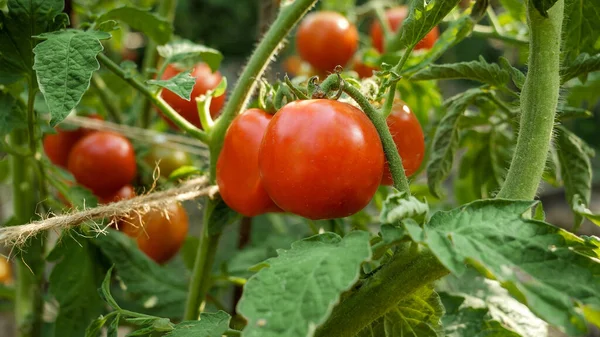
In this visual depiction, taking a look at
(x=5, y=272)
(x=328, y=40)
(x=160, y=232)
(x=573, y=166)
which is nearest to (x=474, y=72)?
(x=573, y=166)

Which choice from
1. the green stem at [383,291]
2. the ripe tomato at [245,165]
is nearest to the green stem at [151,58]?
the ripe tomato at [245,165]

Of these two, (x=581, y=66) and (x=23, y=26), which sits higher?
(x=581, y=66)

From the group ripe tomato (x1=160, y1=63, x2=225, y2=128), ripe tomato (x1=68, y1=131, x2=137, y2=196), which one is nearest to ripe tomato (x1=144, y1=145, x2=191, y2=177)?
ripe tomato (x1=68, y1=131, x2=137, y2=196)

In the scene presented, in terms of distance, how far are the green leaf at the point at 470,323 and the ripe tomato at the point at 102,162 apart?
66 cm

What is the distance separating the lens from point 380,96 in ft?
2.50

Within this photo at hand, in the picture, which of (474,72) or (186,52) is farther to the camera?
(186,52)

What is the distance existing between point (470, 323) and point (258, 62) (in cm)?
46

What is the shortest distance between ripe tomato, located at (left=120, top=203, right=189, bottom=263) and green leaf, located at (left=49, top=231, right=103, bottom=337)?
16 cm

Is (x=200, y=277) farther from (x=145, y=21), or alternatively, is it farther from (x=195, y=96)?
(x=145, y=21)

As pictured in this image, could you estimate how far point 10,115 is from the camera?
0.92 m

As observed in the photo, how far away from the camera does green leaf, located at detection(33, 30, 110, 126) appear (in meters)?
0.66

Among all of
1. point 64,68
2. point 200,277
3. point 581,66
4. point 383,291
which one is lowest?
point 200,277

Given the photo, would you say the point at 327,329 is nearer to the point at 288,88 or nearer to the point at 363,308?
the point at 363,308

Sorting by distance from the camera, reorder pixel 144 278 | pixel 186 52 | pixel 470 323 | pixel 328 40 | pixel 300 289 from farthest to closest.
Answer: pixel 328 40
pixel 144 278
pixel 186 52
pixel 470 323
pixel 300 289
